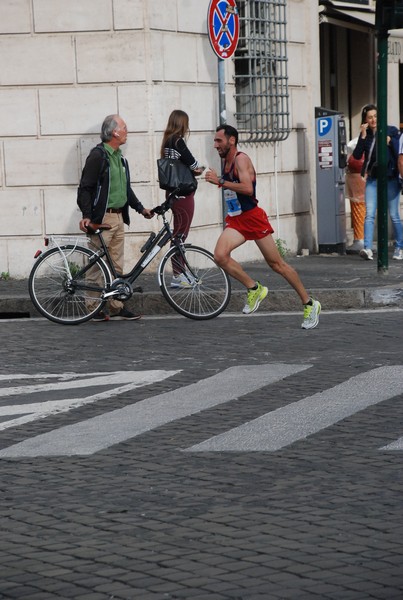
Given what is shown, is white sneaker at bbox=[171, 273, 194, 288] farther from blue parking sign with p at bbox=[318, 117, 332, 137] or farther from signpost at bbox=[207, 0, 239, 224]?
blue parking sign with p at bbox=[318, 117, 332, 137]

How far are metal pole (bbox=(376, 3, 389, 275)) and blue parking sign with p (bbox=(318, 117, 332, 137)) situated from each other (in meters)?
3.64

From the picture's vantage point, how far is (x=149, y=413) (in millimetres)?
7941

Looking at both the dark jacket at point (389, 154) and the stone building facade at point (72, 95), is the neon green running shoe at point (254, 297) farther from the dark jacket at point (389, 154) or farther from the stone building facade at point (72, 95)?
the dark jacket at point (389, 154)

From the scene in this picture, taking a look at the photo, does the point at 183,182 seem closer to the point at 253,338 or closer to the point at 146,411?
the point at 253,338

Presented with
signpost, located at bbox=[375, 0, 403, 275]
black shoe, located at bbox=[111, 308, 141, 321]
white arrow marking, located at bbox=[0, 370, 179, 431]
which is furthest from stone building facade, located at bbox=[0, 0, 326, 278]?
white arrow marking, located at bbox=[0, 370, 179, 431]

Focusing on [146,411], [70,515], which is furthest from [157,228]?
[70,515]

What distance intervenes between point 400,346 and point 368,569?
550 centimetres

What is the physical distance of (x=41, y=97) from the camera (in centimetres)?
1523

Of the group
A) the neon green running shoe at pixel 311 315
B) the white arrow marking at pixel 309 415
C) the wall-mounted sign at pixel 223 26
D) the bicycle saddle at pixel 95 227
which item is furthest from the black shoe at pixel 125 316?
the white arrow marking at pixel 309 415

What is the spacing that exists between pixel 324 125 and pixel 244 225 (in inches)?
259

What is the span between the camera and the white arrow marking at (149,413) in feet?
23.4

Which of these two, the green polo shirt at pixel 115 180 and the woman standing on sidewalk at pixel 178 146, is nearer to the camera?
the green polo shirt at pixel 115 180

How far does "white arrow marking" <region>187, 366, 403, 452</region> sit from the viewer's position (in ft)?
23.1

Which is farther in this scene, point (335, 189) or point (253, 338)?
point (335, 189)
